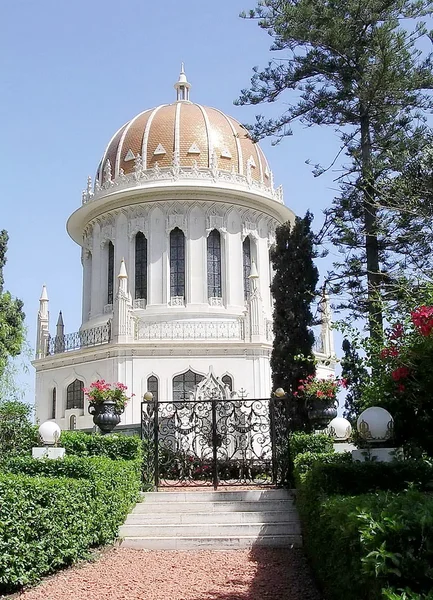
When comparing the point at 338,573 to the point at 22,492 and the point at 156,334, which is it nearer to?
the point at 22,492

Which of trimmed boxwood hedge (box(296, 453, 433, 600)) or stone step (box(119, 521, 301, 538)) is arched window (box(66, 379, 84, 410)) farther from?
trimmed boxwood hedge (box(296, 453, 433, 600))

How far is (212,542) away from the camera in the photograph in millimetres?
10266

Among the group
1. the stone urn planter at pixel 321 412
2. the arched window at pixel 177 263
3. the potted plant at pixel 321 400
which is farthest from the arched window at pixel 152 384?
the stone urn planter at pixel 321 412

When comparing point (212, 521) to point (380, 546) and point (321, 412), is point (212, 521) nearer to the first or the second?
point (321, 412)

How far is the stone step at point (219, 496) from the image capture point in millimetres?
12375

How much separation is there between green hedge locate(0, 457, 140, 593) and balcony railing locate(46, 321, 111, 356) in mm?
17296

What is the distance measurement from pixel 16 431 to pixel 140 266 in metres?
14.8

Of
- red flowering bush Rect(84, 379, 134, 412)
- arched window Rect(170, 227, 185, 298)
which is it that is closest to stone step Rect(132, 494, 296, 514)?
red flowering bush Rect(84, 379, 134, 412)

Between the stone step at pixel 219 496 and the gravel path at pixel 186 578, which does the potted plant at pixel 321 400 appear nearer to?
the stone step at pixel 219 496

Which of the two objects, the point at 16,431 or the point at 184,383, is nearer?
the point at 16,431

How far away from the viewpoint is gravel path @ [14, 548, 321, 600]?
24.3ft

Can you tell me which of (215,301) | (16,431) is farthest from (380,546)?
(215,301)

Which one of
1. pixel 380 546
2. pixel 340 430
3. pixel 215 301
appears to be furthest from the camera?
pixel 215 301

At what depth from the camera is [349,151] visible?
54.4 ft
